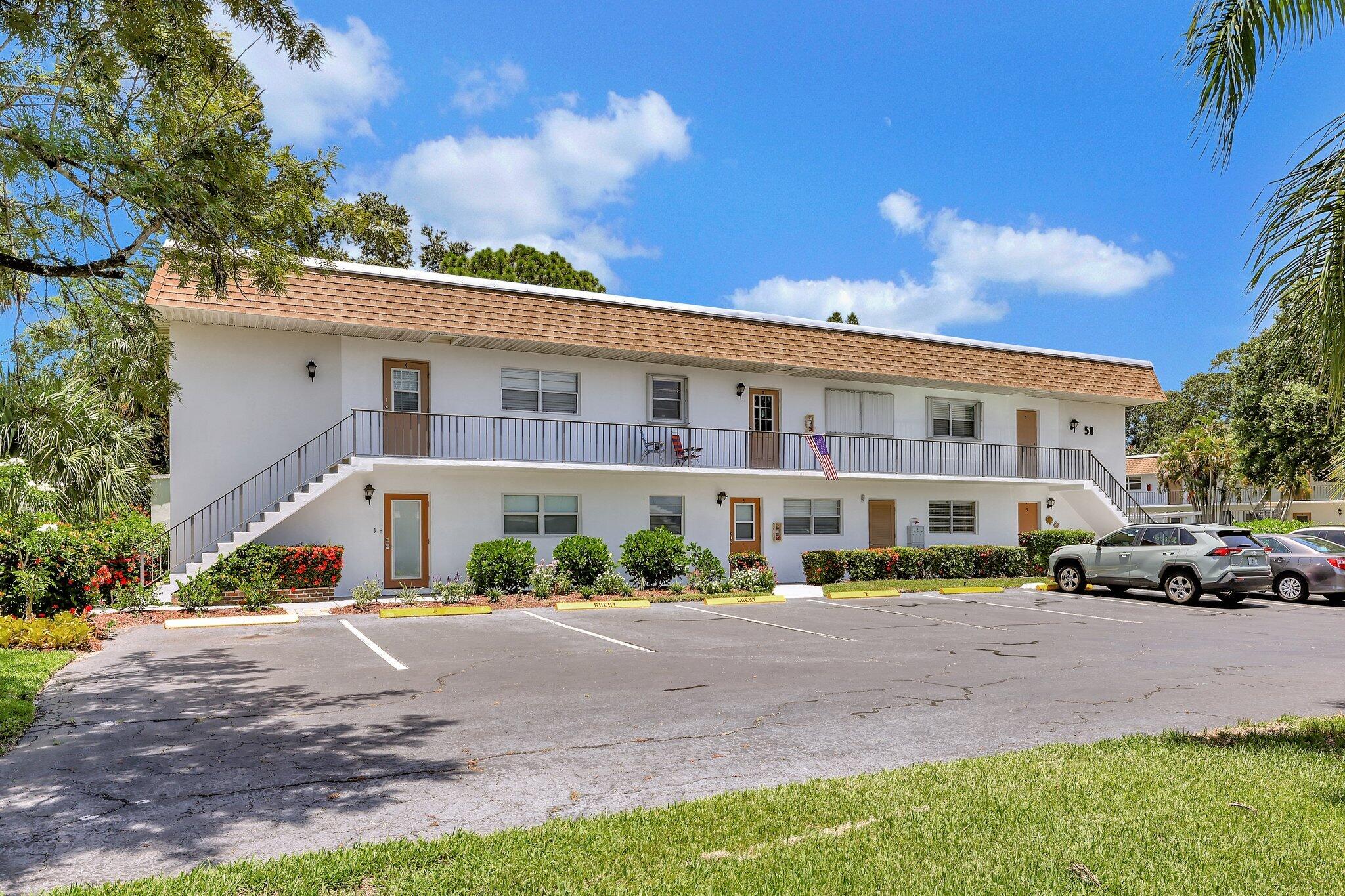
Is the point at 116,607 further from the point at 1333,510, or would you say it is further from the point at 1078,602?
the point at 1333,510

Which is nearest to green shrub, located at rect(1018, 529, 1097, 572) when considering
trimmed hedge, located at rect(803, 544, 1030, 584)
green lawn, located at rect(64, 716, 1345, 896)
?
trimmed hedge, located at rect(803, 544, 1030, 584)

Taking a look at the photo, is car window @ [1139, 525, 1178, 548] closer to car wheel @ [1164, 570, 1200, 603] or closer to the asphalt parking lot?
car wheel @ [1164, 570, 1200, 603]

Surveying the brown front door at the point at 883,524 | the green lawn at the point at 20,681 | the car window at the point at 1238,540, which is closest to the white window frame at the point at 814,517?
the brown front door at the point at 883,524

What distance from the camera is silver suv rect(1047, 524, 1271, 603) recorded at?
64.8 ft

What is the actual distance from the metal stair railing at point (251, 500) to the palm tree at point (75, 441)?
149 cm

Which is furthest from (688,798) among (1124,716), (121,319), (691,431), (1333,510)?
(1333,510)

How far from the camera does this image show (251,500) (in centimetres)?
1945

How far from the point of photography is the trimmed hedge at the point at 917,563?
951 inches

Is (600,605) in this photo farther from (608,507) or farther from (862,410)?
(862,410)

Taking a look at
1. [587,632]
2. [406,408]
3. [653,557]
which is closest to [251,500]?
[406,408]

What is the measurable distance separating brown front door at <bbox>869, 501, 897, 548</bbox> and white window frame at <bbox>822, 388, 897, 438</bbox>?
206cm

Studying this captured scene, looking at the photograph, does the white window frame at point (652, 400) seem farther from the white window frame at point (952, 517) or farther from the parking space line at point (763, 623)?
the white window frame at point (952, 517)

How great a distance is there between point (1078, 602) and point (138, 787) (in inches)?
763

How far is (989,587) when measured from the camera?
77.9ft
